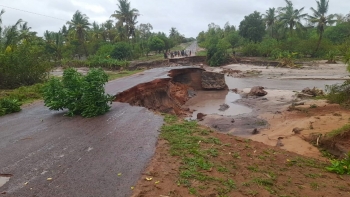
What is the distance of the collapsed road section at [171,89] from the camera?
54.6ft

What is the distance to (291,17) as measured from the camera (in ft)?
159

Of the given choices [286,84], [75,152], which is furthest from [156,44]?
[75,152]

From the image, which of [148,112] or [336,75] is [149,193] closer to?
[148,112]

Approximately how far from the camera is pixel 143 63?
1747 inches

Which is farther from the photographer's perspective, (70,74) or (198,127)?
(70,74)

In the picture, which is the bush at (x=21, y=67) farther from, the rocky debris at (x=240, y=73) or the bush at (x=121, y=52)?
the bush at (x=121, y=52)

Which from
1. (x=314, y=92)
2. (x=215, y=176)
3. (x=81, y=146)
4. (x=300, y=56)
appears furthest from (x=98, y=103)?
(x=300, y=56)

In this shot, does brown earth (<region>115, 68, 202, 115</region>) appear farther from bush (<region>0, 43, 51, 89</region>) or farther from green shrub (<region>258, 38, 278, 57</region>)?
green shrub (<region>258, 38, 278, 57</region>)

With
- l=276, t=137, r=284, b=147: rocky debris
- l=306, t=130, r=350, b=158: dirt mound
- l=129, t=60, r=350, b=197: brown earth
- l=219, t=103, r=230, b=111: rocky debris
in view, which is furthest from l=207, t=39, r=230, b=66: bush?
l=306, t=130, r=350, b=158: dirt mound

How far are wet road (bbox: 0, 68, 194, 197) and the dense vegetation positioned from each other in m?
40.6

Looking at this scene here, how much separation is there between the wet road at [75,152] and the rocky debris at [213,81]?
57.7ft

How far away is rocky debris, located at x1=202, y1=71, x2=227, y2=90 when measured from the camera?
2759cm

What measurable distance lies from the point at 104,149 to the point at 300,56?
47175 mm

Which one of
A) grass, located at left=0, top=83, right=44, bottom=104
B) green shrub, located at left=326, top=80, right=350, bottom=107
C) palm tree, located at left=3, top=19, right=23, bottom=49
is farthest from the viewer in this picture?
palm tree, located at left=3, top=19, right=23, bottom=49
